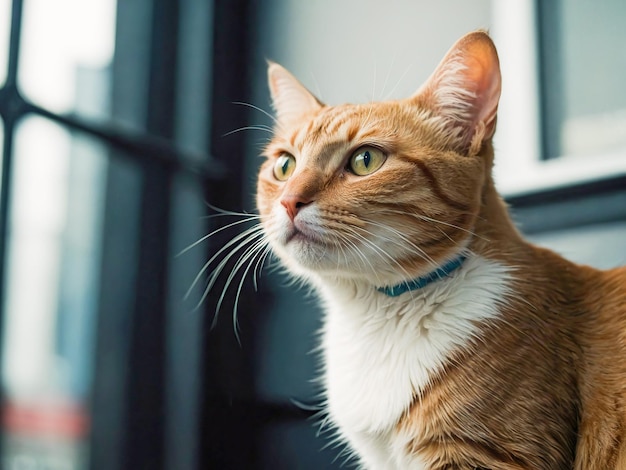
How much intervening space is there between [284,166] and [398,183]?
26 centimetres

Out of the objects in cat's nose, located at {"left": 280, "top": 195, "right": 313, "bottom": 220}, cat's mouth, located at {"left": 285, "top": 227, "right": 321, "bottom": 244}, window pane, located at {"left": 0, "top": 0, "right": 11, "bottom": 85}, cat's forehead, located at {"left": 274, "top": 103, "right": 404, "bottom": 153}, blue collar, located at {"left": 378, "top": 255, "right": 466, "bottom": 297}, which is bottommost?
blue collar, located at {"left": 378, "top": 255, "right": 466, "bottom": 297}

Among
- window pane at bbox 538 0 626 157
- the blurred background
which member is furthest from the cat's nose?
window pane at bbox 538 0 626 157

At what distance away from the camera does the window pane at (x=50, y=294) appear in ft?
4.85

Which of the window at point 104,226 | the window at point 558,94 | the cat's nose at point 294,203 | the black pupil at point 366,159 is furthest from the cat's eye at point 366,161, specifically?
the window at point 104,226

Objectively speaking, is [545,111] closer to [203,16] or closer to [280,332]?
[280,332]

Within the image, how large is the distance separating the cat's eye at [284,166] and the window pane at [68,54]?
640mm

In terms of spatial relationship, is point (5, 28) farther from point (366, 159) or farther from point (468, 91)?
point (468, 91)

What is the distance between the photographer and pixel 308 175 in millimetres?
1048

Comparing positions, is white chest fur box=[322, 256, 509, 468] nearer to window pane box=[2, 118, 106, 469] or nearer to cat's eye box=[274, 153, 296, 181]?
cat's eye box=[274, 153, 296, 181]

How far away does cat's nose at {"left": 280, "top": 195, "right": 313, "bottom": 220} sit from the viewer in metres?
1.01

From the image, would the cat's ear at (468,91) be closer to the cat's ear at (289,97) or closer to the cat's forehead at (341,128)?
the cat's forehead at (341,128)

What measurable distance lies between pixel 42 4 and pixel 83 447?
1022 mm

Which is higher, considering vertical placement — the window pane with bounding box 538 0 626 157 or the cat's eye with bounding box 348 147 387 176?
the window pane with bounding box 538 0 626 157

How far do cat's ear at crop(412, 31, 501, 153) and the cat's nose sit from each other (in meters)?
0.26
